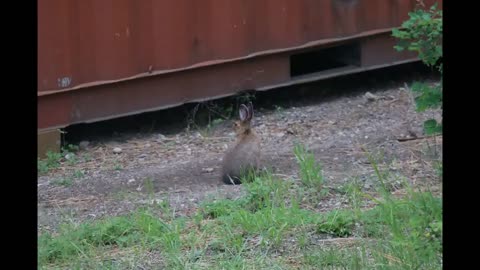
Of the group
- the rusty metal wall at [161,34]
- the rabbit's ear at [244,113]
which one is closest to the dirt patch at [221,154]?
the rabbit's ear at [244,113]

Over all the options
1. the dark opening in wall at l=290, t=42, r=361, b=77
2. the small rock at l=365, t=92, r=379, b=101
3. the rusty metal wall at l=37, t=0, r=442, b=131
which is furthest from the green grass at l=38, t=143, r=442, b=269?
the dark opening in wall at l=290, t=42, r=361, b=77

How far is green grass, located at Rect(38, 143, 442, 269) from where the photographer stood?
443cm

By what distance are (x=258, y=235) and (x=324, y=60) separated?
5.15 metres

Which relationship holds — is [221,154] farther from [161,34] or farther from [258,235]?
[258,235]

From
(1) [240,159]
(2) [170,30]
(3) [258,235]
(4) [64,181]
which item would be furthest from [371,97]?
(3) [258,235]

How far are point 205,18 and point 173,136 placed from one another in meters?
1.10

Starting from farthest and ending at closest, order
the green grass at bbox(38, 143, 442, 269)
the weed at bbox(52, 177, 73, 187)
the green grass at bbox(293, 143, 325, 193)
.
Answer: the weed at bbox(52, 177, 73, 187), the green grass at bbox(293, 143, 325, 193), the green grass at bbox(38, 143, 442, 269)

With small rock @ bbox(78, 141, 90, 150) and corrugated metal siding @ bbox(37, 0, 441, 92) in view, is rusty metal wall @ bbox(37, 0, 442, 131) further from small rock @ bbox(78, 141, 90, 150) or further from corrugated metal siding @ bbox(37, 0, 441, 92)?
small rock @ bbox(78, 141, 90, 150)

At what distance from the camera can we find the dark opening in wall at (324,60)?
31.2 ft

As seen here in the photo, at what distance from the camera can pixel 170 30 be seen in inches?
325

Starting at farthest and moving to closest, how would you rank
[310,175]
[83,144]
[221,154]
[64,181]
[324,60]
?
1. [324,60]
2. [83,144]
3. [221,154]
4. [64,181]
5. [310,175]

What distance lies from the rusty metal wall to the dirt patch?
586 mm
